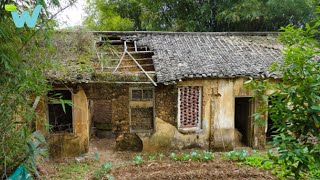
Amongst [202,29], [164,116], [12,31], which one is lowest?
[164,116]

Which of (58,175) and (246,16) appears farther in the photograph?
(246,16)

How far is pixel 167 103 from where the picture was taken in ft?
29.4

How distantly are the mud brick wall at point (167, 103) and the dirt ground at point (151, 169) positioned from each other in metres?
1.28

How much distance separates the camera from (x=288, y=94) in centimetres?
301

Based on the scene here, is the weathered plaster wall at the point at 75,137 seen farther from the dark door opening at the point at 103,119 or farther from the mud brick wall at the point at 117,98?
the dark door opening at the point at 103,119

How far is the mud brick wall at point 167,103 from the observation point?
29.1 feet

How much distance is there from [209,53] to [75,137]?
5.59 meters

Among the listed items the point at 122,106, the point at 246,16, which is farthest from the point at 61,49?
the point at 246,16

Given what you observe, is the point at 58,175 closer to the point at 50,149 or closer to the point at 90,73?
the point at 50,149

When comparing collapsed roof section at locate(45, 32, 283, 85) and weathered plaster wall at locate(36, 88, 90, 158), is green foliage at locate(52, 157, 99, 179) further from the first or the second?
collapsed roof section at locate(45, 32, 283, 85)

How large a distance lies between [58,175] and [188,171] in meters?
3.53

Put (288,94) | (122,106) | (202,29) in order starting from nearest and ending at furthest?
(288,94)
(122,106)
(202,29)

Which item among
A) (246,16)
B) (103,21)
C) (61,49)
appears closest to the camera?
(61,49)

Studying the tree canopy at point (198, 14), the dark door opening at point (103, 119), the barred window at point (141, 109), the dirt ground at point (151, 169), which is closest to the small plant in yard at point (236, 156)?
the dirt ground at point (151, 169)
